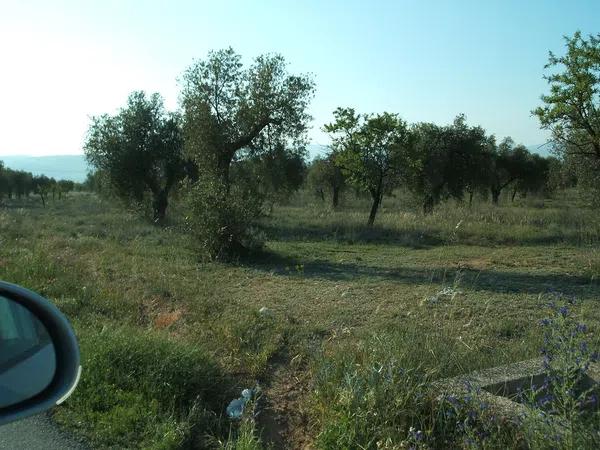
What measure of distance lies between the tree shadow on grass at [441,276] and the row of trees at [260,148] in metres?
1.68

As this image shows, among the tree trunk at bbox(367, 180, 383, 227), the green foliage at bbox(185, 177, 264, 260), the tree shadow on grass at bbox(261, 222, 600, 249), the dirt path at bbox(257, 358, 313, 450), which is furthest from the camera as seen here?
the tree trunk at bbox(367, 180, 383, 227)

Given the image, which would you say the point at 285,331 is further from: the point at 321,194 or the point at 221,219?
the point at 321,194

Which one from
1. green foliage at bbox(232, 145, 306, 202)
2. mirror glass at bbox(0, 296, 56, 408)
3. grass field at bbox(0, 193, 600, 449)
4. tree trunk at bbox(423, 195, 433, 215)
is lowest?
grass field at bbox(0, 193, 600, 449)

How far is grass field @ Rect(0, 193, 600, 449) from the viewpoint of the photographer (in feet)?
13.2

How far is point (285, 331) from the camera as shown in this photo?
20.6 ft

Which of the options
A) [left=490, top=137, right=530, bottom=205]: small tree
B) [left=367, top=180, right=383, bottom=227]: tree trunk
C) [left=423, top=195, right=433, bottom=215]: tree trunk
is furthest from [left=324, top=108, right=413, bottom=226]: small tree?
[left=490, top=137, right=530, bottom=205]: small tree

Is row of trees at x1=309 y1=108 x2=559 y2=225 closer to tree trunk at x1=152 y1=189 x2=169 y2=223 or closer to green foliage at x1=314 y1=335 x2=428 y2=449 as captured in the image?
tree trunk at x1=152 y1=189 x2=169 y2=223

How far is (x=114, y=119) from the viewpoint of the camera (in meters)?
26.4

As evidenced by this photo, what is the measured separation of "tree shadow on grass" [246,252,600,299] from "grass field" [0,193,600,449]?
0.04m

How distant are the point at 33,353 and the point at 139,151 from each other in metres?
24.8

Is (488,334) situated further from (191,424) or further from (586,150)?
(586,150)

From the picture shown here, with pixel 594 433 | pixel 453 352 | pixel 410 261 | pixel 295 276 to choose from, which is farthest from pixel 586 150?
pixel 594 433

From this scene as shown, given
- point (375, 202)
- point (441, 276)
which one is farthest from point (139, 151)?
point (441, 276)

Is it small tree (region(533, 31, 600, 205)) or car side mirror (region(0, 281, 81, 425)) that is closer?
car side mirror (region(0, 281, 81, 425))
